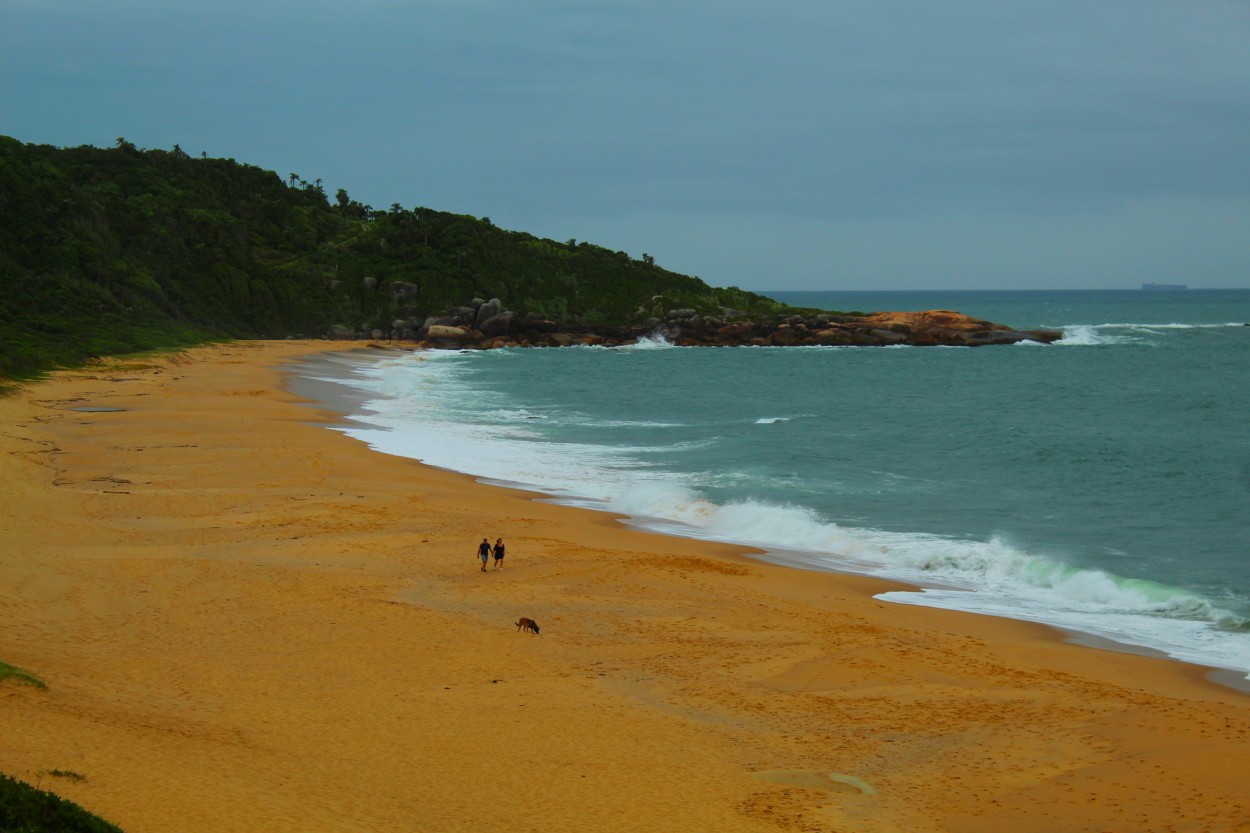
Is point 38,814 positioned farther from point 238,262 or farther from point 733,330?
point 733,330

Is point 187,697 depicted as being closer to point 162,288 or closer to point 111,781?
point 111,781

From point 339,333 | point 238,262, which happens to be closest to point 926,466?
point 339,333

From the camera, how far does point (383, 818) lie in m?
9.30

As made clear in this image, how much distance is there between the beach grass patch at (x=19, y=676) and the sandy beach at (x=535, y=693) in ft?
0.44

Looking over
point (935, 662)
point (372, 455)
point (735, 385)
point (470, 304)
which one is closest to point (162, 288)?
point (470, 304)

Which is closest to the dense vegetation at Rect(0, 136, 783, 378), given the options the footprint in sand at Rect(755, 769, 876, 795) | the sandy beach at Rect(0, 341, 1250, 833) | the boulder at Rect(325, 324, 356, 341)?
the boulder at Rect(325, 324, 356, 341)

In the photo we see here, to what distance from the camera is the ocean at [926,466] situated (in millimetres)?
19141

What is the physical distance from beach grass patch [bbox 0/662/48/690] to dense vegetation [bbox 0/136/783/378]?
150 ft

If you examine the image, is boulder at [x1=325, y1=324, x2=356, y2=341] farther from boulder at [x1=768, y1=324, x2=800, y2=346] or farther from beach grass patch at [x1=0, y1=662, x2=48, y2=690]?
beach grass patch at [x1=0, y1=662, x2=48, y2=690]

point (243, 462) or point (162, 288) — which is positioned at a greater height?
point (162, 288)

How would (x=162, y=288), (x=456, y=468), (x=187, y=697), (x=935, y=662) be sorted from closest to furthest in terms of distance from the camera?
(x=187, y=697) < (x=935, y=662) < (x=456, y=468) < (x=162, y=288)

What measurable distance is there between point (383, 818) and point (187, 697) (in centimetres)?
366

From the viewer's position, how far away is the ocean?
1914cm

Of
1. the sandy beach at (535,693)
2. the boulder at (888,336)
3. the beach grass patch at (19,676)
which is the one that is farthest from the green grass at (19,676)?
the boulder at (888,336)
